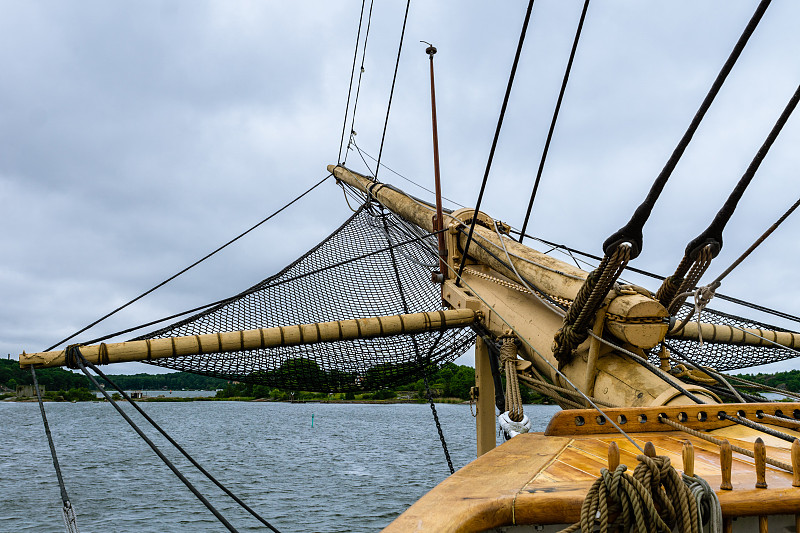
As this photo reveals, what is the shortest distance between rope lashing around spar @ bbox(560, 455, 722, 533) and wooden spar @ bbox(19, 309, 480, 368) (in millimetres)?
3777

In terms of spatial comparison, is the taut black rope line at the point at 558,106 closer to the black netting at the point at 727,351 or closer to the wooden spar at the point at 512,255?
the wooden spar at the point at 512,255

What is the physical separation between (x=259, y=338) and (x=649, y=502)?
3.88m

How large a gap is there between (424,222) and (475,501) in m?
5.44

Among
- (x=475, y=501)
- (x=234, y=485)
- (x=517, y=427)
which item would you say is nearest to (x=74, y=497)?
(x=234, y=485)

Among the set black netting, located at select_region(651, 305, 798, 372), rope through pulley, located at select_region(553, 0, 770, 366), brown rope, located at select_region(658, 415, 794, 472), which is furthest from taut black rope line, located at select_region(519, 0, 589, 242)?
black netting, located at select_region(651, 305, 798, 372)

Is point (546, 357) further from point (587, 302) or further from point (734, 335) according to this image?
point (734, 335)

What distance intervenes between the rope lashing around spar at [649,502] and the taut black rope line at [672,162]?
1.50 meters

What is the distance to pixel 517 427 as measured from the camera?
319 cm

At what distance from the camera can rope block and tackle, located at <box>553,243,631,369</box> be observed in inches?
117

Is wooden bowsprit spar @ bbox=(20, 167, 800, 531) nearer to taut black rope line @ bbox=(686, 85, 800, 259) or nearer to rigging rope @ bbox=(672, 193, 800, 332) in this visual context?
rigging rope @ bbox=(672, 193, 800, 332)

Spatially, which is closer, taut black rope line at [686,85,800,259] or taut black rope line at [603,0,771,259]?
taut black rope line at [603,0,771,259]

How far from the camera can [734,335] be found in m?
5.84

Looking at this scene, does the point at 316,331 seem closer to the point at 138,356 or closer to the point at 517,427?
the point at 138,356

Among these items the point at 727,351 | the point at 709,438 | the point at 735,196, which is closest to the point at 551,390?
the point at 735,196
